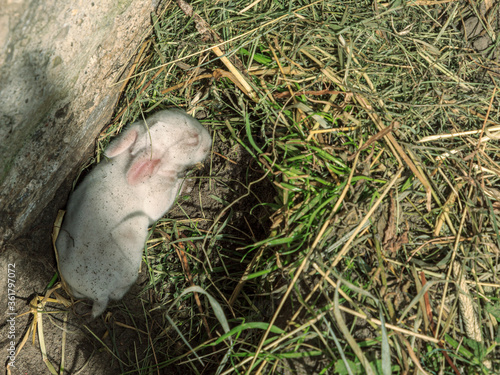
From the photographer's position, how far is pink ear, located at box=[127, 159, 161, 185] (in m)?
2.22

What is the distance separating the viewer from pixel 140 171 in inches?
87.9

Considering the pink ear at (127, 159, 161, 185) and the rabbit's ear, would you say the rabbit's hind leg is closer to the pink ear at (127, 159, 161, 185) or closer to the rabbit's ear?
the pink ear at (127, 159, 161, 185)

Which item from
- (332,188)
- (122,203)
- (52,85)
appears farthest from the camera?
(122,203)

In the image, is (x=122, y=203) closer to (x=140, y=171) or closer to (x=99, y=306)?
(x=140, y=171)

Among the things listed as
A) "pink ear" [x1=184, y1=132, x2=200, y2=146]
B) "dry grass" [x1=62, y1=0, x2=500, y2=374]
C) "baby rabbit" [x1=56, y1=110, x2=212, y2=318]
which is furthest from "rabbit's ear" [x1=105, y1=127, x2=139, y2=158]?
"pink ear" [x1=184, y1=132, x2=200, y2=146]

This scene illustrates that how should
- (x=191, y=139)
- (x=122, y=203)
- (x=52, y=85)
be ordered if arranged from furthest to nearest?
(x=191, y=139), (x=122, y=203), (x=52, y=85)

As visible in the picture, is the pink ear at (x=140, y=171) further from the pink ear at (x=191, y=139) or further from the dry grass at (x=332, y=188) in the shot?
the dry grass at (x=332, y=188)

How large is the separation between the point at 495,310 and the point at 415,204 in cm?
60

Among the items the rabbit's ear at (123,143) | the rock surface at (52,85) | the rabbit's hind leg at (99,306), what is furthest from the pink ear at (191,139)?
the rabbit's hind leg at (99,306)

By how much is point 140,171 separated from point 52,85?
0.62m

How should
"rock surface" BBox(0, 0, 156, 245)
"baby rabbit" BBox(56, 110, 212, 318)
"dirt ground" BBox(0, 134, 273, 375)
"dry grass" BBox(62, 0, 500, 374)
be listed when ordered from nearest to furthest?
"rock surface" BBox(0, 0, 156, 245), "dry grass" BBox(62, 0, 500, 374), "baby rabbit" BBox(56, 110, 212, 318), "dirt ground" BBox(0, 134, 273, 375)

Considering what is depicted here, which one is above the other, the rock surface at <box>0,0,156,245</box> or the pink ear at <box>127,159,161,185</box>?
the rock surface at <box>0,0,156,245</box>

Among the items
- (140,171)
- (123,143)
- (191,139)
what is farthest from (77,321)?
(191,139)

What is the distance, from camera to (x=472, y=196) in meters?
2.08
